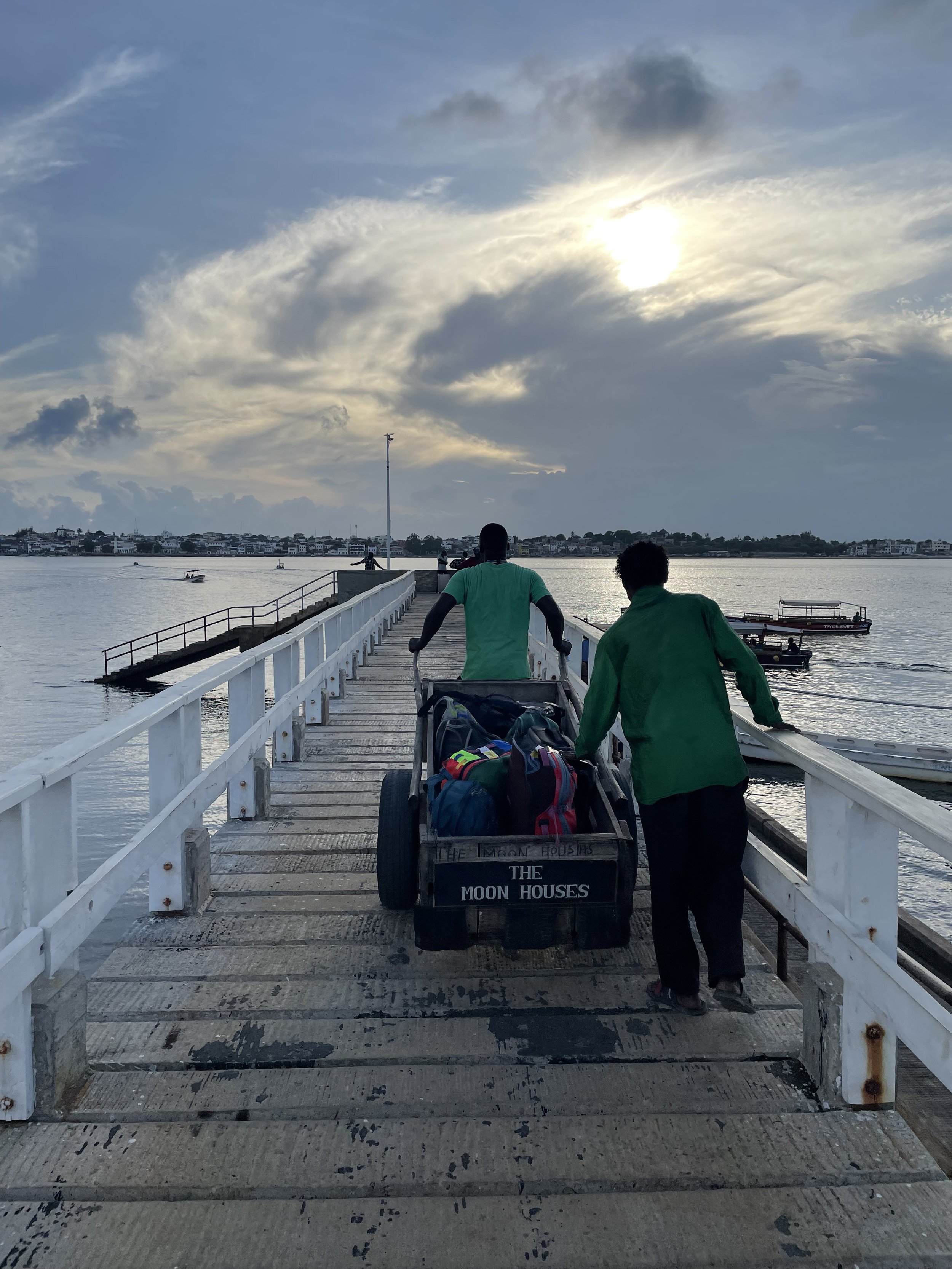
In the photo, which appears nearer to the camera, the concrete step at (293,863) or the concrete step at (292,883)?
the concrete step at (292,883)

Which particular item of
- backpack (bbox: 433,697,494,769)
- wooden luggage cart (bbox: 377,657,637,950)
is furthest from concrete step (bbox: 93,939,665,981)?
backpack (bbox: 433,697,494,769)

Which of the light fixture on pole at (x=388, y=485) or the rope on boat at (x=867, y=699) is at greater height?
the light fixture on pole at (x=388, y=485)

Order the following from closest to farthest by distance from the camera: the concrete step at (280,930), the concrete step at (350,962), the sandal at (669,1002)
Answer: the sandal at (669,1002) < the concrete step at (350,962) < the concrete step at (280,930)

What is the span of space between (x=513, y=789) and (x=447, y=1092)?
1.34m

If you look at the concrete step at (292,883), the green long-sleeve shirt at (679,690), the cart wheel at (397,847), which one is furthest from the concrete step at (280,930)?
the green long-sleeve shirt at (679,690)

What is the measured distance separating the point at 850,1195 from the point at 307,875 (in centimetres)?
362

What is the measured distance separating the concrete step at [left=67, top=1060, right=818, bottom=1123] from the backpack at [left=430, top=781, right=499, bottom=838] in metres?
1.03

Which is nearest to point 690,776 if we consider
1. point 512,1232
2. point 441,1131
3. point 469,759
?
point 469,759

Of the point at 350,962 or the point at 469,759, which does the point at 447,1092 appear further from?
the point at 469,759

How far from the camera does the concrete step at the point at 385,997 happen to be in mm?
3695

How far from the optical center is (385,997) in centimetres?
384

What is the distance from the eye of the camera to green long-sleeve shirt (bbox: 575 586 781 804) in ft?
11.6

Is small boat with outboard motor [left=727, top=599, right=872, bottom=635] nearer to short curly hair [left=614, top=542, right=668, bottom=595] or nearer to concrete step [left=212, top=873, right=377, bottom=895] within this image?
concrete step [left=212, top=873, right=377, bottom=895]

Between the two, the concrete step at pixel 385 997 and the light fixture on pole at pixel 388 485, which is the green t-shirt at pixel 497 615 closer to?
the concrete step at pixel 385 997
